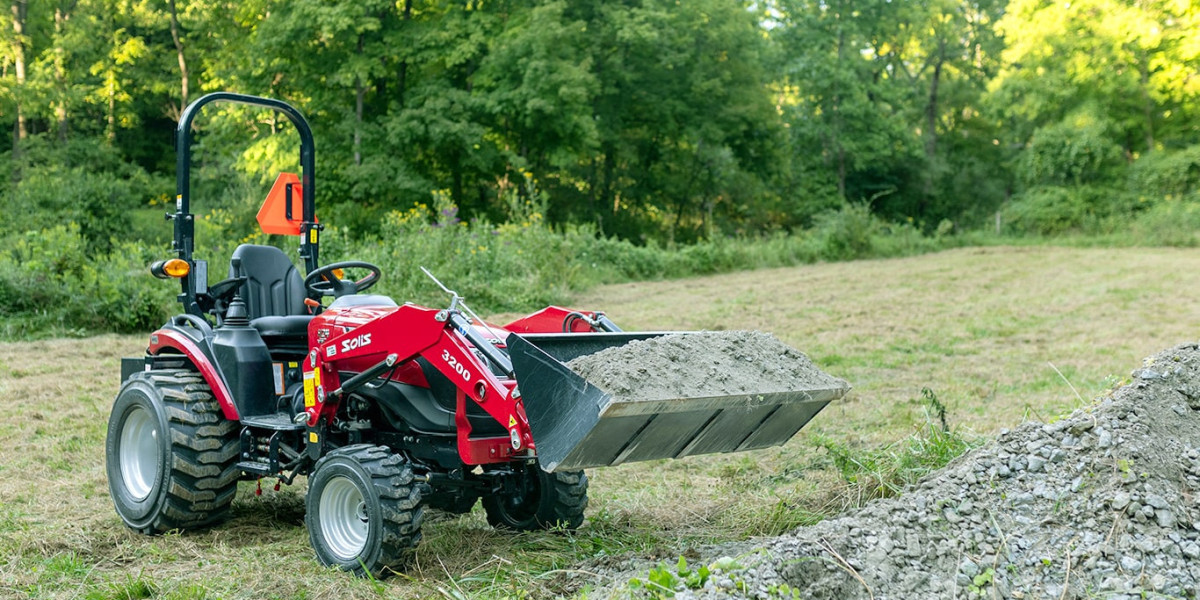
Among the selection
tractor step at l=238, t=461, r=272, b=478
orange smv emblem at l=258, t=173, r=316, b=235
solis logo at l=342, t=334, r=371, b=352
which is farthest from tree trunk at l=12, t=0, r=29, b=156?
solis logo at l=342, t=334, r=371, b=352

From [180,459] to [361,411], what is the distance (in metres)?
0.87

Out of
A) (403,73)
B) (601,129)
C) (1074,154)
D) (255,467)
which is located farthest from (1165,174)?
(255,467)

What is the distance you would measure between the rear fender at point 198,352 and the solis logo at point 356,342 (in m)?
0.73

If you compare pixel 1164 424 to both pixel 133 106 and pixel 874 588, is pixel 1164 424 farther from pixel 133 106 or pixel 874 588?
pixel 133 106

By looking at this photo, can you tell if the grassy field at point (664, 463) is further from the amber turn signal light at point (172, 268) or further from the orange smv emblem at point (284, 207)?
the orange smv emblem at point (284, 207)

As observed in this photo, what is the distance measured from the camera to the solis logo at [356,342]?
4.44 metres

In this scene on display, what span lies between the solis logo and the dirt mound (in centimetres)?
106

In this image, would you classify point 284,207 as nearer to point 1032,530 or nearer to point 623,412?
point 623,412

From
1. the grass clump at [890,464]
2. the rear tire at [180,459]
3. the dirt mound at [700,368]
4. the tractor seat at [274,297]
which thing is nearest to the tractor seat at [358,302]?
the tractor seat at [274,297]

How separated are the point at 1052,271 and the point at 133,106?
2369 centimetres

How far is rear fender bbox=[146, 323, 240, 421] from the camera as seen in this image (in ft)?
16.2

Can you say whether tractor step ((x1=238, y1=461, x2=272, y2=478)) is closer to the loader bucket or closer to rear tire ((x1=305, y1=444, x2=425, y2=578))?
rear tire ((x1=305, y1=444, x2=425, y2=578))

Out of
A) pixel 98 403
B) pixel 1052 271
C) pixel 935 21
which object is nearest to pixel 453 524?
pixel 98 403

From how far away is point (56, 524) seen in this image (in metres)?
5.06
